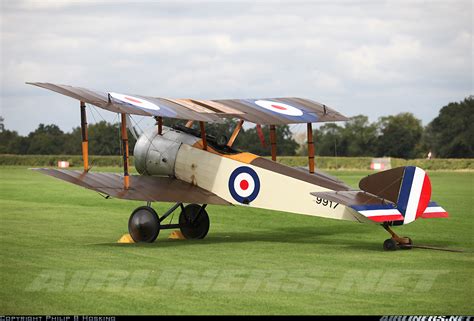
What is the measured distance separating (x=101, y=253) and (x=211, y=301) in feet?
13.6

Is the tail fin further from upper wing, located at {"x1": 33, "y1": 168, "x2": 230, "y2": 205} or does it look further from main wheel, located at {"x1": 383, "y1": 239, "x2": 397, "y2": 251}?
upper wing, located at {"x1": 33, "y1": 168, "x2": 230, "y2": 205}

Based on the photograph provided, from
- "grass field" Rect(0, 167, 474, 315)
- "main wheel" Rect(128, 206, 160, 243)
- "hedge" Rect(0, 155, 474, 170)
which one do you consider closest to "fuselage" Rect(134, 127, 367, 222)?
"grass field" Rect(0, 167, 474, 315)

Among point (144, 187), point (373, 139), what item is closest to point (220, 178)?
point (144, 187)

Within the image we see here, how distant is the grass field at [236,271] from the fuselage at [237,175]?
71 cm

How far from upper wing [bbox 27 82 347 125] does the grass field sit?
2075 millimetres

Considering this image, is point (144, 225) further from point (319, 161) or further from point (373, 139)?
point (373, 139)

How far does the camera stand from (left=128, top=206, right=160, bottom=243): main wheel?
47.2 ft

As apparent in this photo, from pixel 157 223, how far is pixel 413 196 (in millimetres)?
4064

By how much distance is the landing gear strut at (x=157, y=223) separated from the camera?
14.4 meters

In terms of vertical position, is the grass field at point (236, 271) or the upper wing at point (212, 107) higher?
the upper wing at point (212, 107)

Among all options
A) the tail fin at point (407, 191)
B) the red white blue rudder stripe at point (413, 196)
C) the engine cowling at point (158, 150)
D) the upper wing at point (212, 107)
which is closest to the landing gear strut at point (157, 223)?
the engine cowling at point (158, 150)

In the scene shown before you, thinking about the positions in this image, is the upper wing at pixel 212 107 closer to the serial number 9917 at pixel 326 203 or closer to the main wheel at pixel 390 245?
the serial number 9917 at pixel 326 203

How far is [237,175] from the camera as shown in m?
14.6

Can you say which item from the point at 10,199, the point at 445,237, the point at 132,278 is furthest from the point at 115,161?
the point at 132,278
